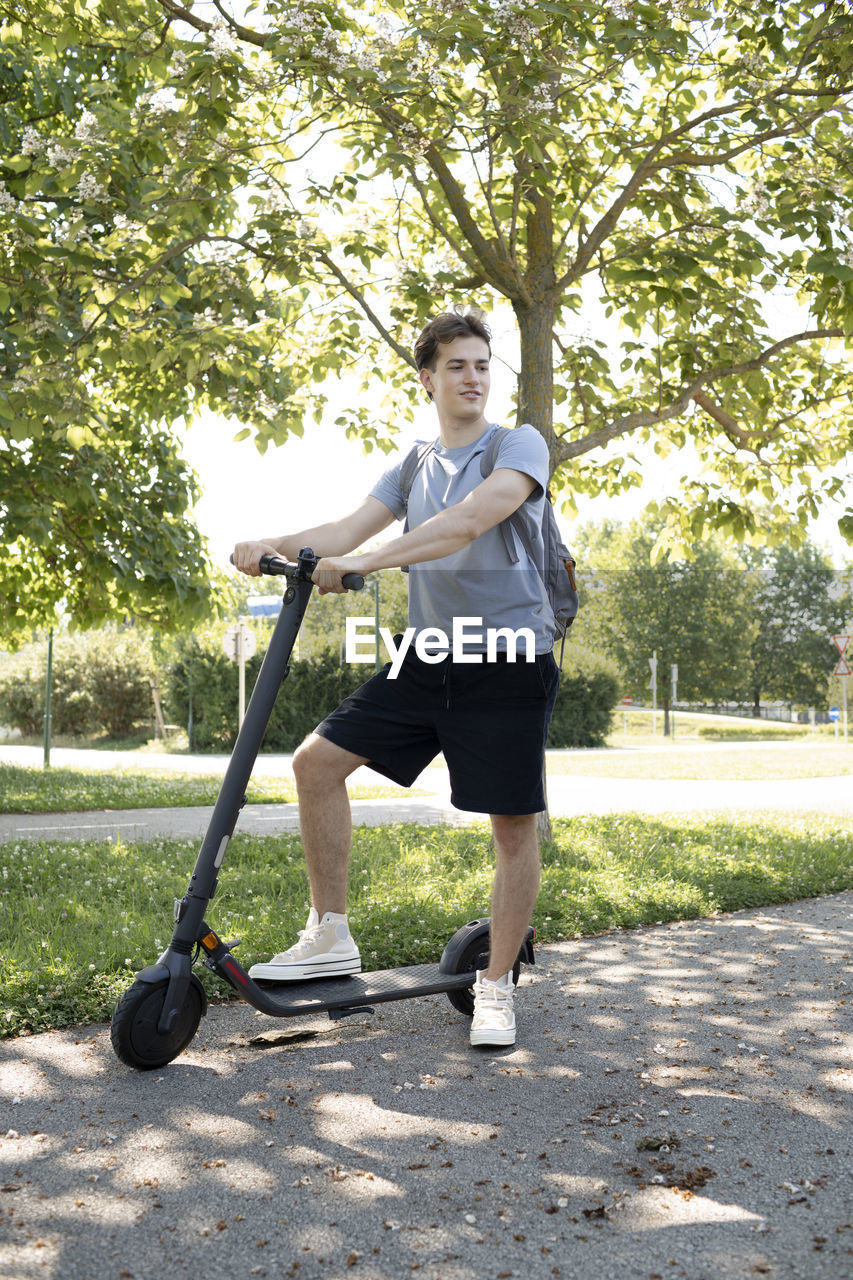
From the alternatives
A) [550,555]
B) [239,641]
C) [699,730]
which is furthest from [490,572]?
[699,730]

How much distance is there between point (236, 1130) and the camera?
2.61m

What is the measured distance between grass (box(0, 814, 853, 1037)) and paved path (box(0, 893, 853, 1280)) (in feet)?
1.59

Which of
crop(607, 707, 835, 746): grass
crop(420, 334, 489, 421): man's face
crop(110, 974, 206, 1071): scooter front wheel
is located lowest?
crop(607, 707, 835, 746): grass

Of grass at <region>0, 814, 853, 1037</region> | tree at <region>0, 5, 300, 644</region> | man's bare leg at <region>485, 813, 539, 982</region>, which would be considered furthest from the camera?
tree at <region>0, 5, 300, 644</region>

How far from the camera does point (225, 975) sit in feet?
9.88

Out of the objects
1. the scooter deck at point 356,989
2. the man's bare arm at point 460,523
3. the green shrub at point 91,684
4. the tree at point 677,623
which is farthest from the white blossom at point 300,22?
the tree at point 677,623

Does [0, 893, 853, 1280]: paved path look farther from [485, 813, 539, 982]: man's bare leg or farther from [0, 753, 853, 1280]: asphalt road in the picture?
[485, 813, 539, 982]: man's bare leg

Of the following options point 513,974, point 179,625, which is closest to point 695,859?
point 513,974

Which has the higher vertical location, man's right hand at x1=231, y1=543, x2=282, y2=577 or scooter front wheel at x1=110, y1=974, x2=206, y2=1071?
man's right hand at x1=231, y1=543, x2=282, y2=577

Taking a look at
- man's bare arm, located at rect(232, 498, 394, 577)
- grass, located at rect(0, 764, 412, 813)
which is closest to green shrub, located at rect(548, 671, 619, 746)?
grass, located at rect(0, 764, 412, 813)

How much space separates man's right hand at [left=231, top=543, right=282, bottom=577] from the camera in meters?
3.14

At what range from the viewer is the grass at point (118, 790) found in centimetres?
1088

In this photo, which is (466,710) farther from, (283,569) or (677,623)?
(677,623)

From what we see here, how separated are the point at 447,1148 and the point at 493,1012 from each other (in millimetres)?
782
